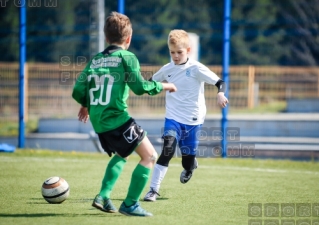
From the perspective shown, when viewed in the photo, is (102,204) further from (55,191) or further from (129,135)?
(55,191)

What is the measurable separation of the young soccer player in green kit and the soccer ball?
0.85m

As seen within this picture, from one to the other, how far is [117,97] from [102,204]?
96 cm

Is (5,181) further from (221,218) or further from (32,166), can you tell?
(221,218)

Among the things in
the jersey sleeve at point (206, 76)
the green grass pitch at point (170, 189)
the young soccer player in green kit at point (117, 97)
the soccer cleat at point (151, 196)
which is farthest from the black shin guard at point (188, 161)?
the young soccer player in green kit at point (117, 97)

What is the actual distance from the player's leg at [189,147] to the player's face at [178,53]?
2.50 ft

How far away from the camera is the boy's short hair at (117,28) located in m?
5.48

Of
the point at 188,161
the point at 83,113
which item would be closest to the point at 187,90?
the point at 188,161

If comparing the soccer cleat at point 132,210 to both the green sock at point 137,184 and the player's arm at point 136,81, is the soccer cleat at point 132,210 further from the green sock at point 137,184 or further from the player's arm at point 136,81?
the player's arm at point 136,81

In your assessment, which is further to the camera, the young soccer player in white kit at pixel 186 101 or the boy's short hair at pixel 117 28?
the young soccer player in white kit at pixel 186 101

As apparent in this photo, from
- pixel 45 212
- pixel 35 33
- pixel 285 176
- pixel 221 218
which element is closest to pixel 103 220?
pixel 45 212

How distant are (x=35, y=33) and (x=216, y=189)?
26.3 ft

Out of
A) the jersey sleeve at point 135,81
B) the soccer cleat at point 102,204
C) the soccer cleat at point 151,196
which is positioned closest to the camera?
the jersey sleeve at point 135,81

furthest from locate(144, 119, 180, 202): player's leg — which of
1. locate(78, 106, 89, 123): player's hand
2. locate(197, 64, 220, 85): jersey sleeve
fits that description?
locate(78, 106, 89, 123): player's hand

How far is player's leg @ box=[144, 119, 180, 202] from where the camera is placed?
6.79 meters
